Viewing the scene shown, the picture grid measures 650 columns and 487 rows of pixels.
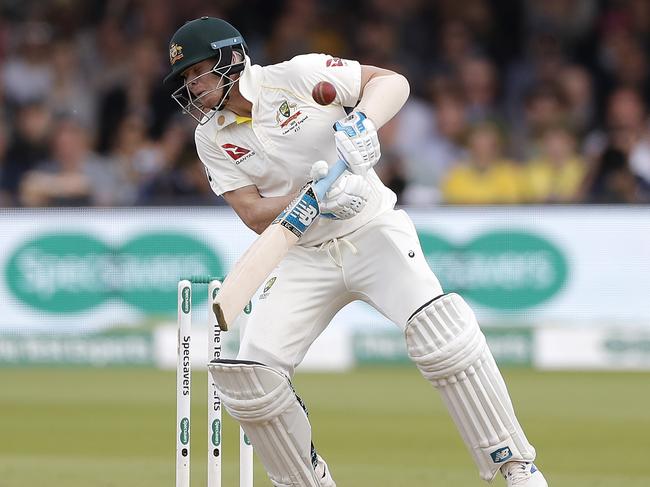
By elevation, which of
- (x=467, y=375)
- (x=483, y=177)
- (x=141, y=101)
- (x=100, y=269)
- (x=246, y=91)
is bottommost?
(x=467, y=375)

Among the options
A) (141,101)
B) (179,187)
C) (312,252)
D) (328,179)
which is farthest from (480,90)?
(328,179)

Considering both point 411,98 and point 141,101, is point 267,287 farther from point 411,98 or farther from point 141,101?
point 141,101

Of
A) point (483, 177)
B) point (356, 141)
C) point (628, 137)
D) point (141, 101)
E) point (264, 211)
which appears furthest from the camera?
point (141, 101)

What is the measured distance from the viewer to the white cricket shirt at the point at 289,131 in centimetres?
411

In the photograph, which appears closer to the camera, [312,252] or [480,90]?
[312,252]

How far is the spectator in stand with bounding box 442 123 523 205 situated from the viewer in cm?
918

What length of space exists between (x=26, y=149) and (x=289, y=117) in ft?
20.8

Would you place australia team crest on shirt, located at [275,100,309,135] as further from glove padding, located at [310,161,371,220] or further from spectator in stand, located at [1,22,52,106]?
spectator in stand, located at [1,22,52,106]

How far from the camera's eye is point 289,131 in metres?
4.10

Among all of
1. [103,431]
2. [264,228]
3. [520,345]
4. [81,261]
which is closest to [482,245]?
[520,345]

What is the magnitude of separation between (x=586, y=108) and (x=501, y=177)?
1231 millimetres

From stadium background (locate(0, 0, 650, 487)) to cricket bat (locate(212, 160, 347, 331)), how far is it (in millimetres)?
1471

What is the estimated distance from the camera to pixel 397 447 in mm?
5910

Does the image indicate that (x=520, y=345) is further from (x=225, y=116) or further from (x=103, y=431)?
(x=225, y=116)
